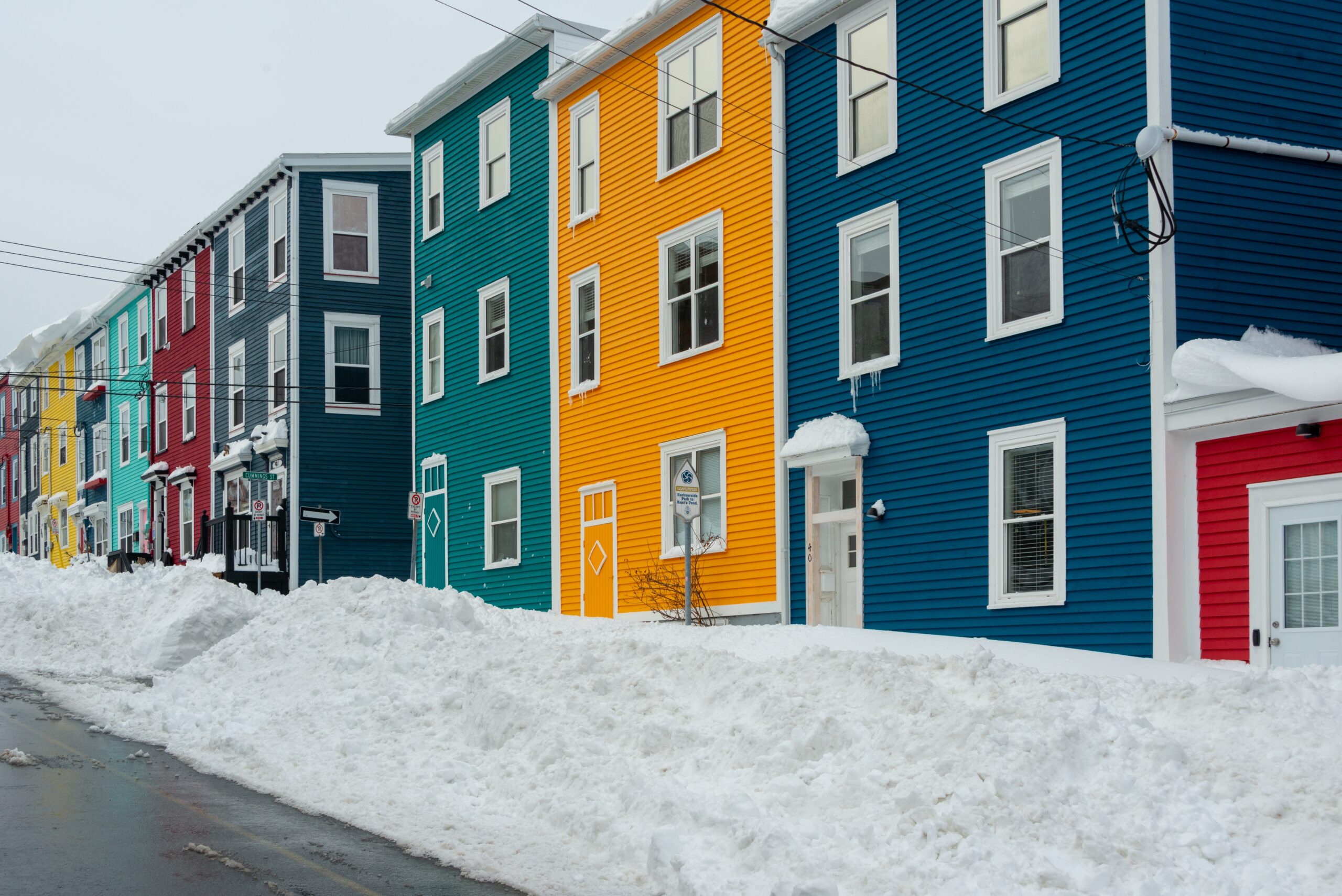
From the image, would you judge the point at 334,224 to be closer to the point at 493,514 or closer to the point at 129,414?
the point at 493,514

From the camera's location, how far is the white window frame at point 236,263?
39.0 m

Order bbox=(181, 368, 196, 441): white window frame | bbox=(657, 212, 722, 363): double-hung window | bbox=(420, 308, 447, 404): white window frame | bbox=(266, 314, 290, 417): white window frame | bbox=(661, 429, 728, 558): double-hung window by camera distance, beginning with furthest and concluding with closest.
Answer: bbox=(181, 368, 196, 441): white window frame
bbox=(266, 314, 290, 417): white window frame
bbox=(420, 308, 447, 404): white window frame
bbox=(657, 212, 722, 363): double-hung window
bbox=(661, 429, 728, 558): double-hung window

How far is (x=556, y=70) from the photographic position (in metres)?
25.6

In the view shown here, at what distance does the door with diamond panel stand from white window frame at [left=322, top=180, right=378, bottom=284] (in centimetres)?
1427

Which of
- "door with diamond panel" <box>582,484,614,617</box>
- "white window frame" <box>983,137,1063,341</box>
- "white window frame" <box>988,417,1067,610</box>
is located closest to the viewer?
"white window frame" <box>988,417,1067,610</box>

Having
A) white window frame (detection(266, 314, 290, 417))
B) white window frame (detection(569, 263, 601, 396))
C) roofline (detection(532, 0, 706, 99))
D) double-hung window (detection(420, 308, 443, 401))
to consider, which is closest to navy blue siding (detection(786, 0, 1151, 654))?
roofline (detection(532, 0, 706, 99))

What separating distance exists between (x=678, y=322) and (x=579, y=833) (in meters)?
13.5

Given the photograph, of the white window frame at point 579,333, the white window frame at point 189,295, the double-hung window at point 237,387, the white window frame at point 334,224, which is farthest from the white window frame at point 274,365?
the white window frame at point 579,333

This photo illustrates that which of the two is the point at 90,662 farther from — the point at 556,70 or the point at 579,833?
the point at 579,833

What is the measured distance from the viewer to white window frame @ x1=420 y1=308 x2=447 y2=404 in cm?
2912

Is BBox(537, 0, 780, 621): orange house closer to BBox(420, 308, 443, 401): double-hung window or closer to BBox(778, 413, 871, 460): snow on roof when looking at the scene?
BBox(778, 413, 871, 460): snow on roof

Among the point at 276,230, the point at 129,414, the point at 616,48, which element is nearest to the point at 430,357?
the point at 616,48

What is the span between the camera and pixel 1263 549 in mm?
13875

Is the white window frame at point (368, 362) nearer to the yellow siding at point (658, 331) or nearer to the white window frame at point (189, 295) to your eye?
the white window frame at point (189, 295)
